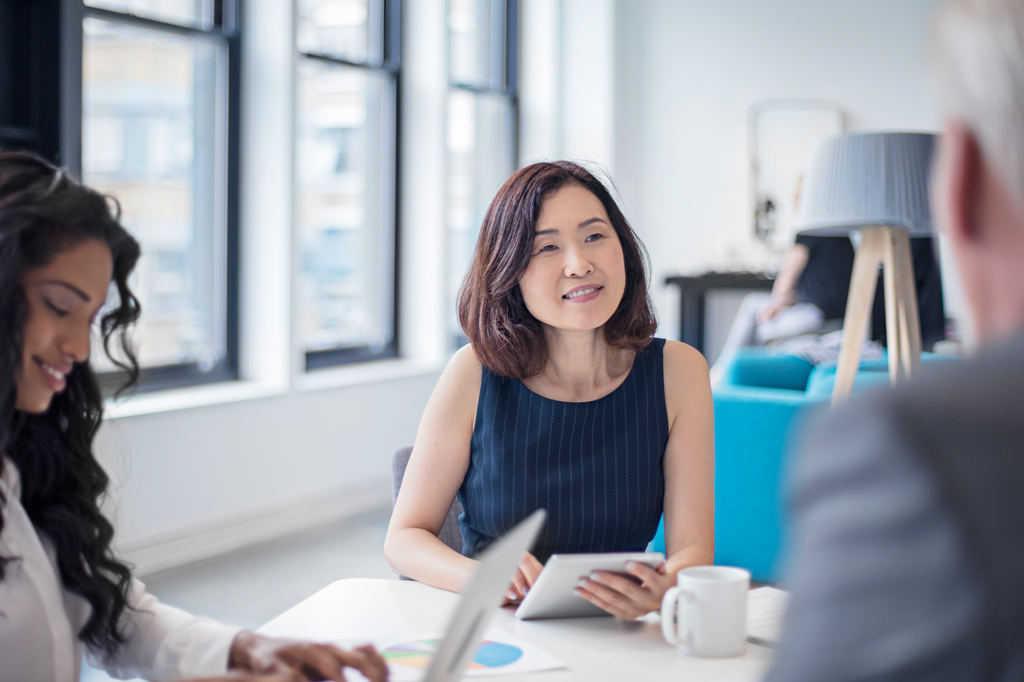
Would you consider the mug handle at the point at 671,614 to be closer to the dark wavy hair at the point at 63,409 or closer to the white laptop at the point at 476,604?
the white laptop at the point at 476,604

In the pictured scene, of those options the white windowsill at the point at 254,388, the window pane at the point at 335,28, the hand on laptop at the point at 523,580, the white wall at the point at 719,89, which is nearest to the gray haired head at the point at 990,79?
the hand on laptop at the point at 523,580

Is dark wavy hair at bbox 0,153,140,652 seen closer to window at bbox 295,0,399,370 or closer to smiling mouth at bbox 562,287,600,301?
smiling mouth at bbox 562,287,600,301

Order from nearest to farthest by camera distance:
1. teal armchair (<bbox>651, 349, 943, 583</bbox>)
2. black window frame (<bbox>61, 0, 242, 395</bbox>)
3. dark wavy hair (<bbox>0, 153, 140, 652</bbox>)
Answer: dark wavy hair (<bbox>0, 153, 140, 652</bbox>), teal armchair (<bbox>651, 349, 943, 583</bbox>), black window frame (<bbox>61, 0, 242, 395</bbox>)

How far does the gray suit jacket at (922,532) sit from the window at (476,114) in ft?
17.0

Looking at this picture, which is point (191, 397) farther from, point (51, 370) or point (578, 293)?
point (51, 370)

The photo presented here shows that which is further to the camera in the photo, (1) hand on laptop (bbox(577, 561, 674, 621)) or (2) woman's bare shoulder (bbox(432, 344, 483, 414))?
(2) woman's bare shoulder (bbox(432, 344, 483, 414))

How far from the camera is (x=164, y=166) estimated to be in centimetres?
396

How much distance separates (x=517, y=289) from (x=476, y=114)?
4.66 meters

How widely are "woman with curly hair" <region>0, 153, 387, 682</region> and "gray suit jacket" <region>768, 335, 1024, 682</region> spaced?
0.63m

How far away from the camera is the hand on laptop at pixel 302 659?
35.9 inches

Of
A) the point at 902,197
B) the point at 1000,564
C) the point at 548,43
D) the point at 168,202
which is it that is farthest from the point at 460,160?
the point at 1000,564

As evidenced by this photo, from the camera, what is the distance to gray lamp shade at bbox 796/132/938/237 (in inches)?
97.0

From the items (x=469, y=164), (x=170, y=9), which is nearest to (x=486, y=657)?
(x=170, y=9)

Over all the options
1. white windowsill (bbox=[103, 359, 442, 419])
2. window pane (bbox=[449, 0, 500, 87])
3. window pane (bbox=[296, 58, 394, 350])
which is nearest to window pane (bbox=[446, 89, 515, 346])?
window pane (bbox=[449, 0, 500, 87])
